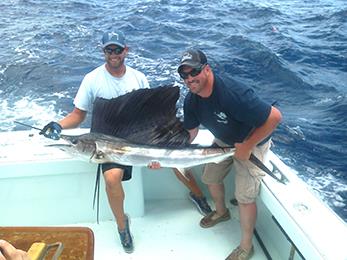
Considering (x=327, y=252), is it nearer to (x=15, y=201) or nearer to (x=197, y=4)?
(x=15, y=201)

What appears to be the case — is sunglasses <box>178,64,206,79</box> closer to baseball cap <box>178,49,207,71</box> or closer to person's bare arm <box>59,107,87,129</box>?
baseball cap <box>178,49,207,71</box>

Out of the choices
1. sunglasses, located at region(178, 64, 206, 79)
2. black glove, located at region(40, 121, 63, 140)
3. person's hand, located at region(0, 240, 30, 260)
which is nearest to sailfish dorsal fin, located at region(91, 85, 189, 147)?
black glove, located at region(40, 121, 63, 140)

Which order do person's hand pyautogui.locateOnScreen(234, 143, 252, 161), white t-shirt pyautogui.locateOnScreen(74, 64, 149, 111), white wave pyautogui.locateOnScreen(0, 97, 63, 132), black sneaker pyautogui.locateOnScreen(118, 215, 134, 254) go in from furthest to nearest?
1. white wave pyautogui.locateOnScreen(0, 97, 63, 132)
2. white t-shirt pyautogui.locateOnScreen(74, 64, 149, 111)
3. black sneaker pyautogui.locateOnScreen(118, 215, 134, 254)
4. person's hand pyautogui.locateOnScreen(234, 143, 252, 161)

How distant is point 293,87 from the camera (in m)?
5.56

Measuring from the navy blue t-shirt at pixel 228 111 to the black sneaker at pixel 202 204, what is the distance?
21.7 inches

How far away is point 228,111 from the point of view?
76.8 inches

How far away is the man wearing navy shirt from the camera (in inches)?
74.6

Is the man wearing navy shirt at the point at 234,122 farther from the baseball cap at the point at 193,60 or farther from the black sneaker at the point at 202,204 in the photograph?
the black sneaker at the point at 202,204

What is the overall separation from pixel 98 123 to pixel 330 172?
7.39ft

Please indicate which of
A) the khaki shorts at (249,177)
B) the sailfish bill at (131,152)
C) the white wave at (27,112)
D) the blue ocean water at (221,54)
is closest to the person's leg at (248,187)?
the khaki shorts at (249,177)

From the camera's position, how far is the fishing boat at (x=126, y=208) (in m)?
2.19

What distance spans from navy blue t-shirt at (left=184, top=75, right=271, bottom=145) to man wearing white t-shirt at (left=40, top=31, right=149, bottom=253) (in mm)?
430

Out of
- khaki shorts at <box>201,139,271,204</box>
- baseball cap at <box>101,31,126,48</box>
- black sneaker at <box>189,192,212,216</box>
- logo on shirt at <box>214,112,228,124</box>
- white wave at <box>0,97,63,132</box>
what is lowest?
white wave at <box>0,97,63,132</box>

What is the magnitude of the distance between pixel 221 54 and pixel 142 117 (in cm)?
483
